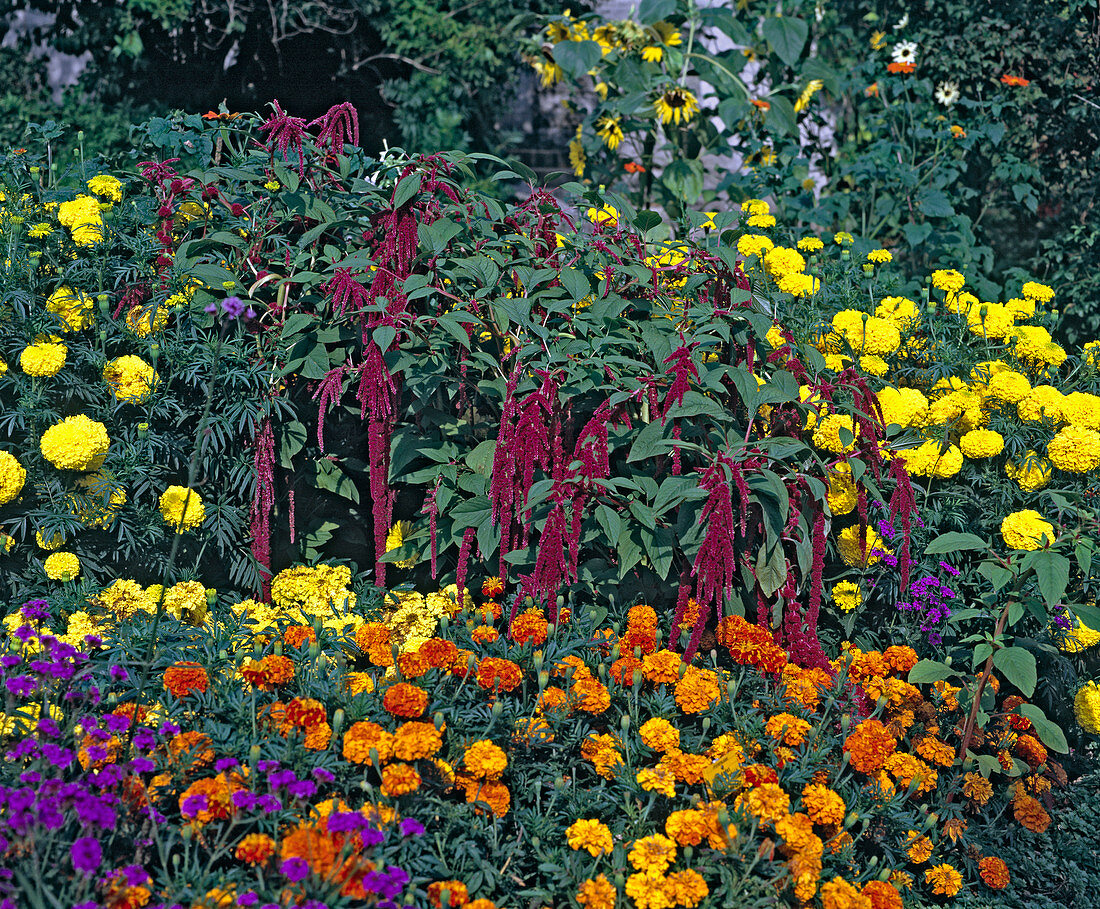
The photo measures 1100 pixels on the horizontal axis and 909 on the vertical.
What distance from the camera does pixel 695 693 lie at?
7.11 ft

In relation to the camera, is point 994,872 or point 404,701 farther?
point 994,872

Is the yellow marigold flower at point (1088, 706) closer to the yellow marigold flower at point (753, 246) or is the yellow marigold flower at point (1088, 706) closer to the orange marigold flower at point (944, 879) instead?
the orange marigold flower at point (944, 879)

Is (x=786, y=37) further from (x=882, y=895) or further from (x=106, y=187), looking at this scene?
(x=882, y=895)

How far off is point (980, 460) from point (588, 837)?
65.9 inches

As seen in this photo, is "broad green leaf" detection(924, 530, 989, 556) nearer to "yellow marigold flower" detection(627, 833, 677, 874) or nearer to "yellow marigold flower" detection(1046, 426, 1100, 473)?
"yellow marigold flower" detection(1046, 426, 1100, 473)

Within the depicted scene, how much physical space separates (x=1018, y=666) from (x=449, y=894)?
146cm

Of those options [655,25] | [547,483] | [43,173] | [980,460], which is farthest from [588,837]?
[655,25]

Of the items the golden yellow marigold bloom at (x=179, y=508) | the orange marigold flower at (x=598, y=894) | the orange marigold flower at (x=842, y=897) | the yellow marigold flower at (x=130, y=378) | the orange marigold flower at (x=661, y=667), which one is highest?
the yellow marigold flower at (x=130, y=378)

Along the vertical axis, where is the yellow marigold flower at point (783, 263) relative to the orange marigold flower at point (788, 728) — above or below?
above

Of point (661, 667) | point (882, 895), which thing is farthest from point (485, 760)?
point (882, 895)

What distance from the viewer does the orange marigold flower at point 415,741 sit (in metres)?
1.85

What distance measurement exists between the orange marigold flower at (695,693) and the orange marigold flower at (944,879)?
0.59 metres

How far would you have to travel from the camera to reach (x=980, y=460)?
2818mm

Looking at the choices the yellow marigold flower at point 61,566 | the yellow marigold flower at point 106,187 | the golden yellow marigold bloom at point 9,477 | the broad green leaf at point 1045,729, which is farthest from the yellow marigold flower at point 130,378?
the broad green leaf at point 1045,729
